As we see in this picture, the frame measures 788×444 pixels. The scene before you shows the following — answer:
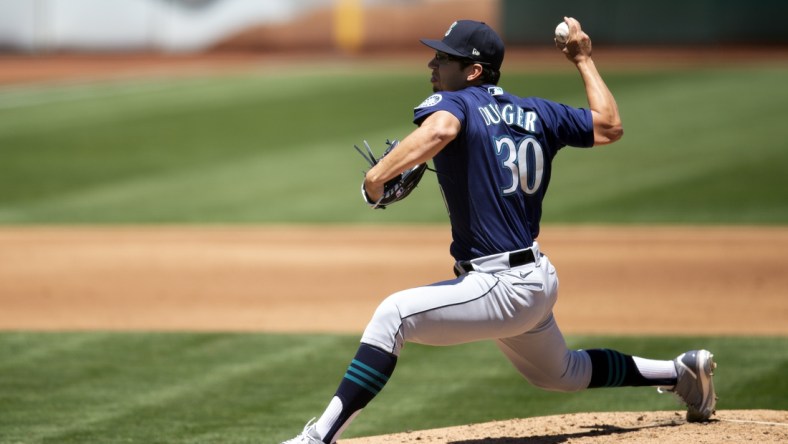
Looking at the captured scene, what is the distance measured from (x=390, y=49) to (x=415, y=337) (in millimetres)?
24113

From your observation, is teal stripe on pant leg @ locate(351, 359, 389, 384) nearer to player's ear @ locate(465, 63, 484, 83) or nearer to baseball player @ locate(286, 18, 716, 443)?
baseball player @ locate(286, 18, 716, 443)

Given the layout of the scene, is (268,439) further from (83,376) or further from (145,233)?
(145,233)

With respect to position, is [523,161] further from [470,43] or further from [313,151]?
[313,151]

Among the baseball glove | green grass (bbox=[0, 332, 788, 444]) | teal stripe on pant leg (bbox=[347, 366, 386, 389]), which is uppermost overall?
the baseball glove

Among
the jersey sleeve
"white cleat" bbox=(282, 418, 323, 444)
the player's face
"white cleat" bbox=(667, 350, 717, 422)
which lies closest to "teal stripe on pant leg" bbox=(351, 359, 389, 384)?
"white cleat" bbox=(282, 418, 323, 444)

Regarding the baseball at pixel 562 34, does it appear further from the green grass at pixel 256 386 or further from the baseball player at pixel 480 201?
the green grass at pixel 256 386

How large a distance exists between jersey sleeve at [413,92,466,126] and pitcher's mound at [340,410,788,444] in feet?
5.24

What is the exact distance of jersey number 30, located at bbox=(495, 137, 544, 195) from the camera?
4.65 meters

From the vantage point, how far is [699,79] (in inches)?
866

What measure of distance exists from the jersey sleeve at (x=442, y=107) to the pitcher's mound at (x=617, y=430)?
5.24 feet

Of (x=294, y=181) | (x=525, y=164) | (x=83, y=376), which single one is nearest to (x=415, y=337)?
(x=525, y=164)

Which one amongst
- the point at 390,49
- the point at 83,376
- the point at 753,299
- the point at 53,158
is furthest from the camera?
the point at 390,49

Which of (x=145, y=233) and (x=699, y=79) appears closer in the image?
(x=145, y=233)

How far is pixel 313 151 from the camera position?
57.0 ft
